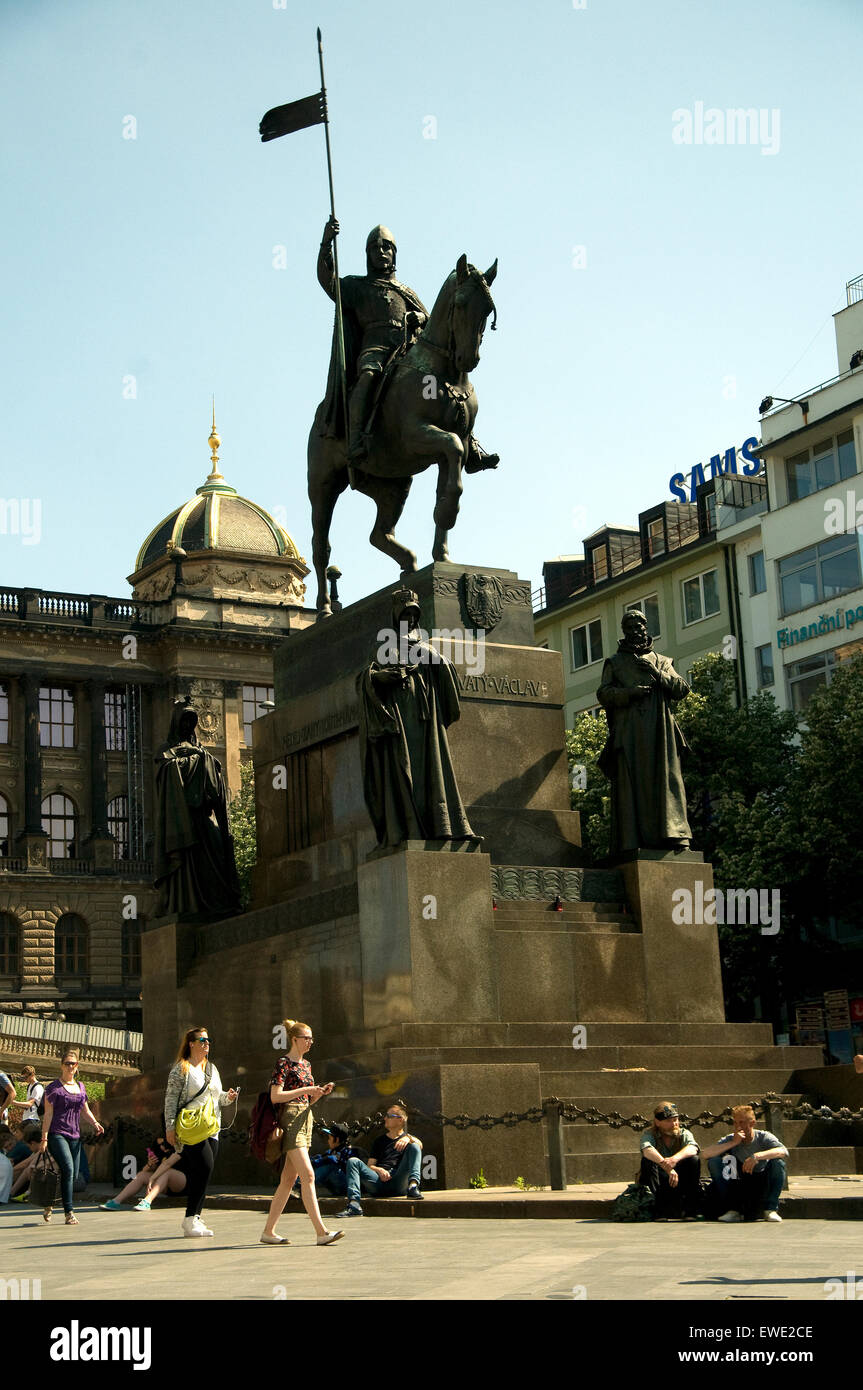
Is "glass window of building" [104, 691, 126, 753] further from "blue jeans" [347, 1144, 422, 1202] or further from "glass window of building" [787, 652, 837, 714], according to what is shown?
"blue jeans" [347, 1144, 422, 1202]

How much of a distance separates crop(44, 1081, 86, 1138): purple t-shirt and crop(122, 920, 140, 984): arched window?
77524 mm

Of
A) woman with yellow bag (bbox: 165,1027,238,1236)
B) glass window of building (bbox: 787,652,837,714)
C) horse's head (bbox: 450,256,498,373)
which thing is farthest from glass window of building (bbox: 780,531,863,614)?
woman with yellow bag (bbox: 165,1027,238,1236)

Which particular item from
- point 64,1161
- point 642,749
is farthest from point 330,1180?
point 642,749

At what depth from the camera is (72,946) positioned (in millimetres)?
95500

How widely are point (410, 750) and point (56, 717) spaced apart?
81.7 meters

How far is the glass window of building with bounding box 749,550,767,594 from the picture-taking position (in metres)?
68.4

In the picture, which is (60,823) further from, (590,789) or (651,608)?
(590,789)

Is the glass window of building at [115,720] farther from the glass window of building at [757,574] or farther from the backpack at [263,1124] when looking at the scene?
the backpack at [263,1124]
